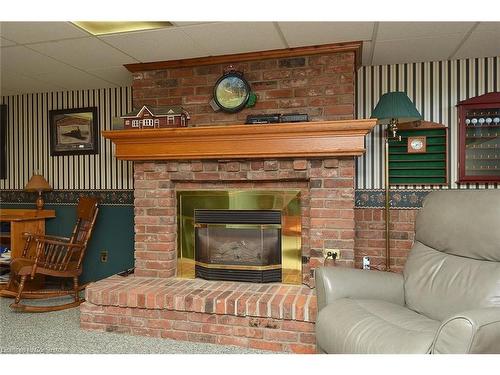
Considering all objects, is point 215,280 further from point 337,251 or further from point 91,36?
point 91,36

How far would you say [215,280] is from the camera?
2996 mm

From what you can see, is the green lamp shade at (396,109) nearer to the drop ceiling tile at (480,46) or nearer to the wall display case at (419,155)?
the wall display case at (419,155)

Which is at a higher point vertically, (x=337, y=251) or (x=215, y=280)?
(x=337, y=251)

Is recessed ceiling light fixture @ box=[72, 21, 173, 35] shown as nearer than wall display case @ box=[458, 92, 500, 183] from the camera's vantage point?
Yes

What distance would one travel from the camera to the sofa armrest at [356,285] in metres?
2.03

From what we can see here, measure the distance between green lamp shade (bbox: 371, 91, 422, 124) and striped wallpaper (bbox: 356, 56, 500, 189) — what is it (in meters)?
0.44

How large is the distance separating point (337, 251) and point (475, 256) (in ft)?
3.05

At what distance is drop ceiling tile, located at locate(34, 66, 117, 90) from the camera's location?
134 inches

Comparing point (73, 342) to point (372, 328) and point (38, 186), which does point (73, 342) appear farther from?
point (38, 186)

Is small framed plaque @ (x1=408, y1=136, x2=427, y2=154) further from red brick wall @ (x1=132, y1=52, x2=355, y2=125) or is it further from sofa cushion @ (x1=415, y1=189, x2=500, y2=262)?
sofa cushion @ (x1=415, y1=189, x2=500, y2=262)

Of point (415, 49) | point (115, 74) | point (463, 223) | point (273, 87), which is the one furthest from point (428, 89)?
point (115, 74)

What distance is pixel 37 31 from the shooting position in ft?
7.93

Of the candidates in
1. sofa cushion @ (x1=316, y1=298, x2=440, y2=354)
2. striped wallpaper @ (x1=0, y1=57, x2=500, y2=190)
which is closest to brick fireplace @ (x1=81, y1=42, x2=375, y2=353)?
sofa cushion @ (x1=316, y1=298, x2=440, y2=354)
